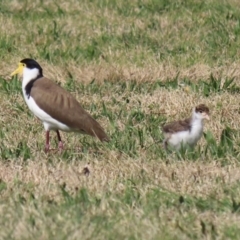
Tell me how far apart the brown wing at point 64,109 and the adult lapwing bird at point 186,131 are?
1.83 ft

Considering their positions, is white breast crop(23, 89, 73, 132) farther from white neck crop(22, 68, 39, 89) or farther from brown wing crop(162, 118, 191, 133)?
brown wing crop(162, 118, 191, 133)

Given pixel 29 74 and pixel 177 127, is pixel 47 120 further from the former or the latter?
pixel 177 127

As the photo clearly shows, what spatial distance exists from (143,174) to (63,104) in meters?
1.72

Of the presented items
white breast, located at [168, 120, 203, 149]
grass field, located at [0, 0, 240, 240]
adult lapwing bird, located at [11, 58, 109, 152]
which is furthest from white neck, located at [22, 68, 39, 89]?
white breast, located at [168, 120, 203, 149]

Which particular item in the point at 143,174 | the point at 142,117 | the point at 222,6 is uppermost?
the point at 143,174

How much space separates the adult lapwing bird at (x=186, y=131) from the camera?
28.2 feet

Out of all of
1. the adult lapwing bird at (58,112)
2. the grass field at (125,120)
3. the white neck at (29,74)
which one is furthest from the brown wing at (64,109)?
the white neck at (29,74)

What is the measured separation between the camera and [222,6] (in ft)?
49.3

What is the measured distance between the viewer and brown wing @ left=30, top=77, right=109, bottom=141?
896cm

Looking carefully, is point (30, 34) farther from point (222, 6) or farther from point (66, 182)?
point (66, 182)

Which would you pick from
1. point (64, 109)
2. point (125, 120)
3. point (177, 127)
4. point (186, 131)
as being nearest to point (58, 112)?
point (64, 109)

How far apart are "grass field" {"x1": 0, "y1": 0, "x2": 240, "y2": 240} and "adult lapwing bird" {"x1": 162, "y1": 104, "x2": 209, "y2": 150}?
0.10m

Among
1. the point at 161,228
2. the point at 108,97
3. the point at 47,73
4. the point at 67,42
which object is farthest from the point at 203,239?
the point at 67,42

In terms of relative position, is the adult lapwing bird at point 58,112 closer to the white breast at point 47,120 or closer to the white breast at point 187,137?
the white breast at point 47,120
